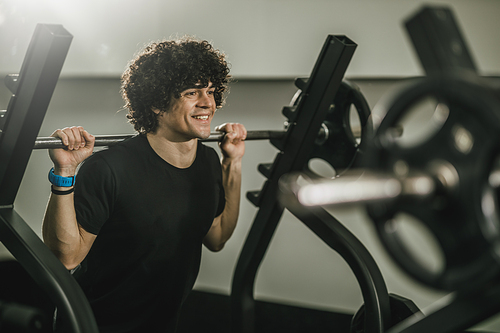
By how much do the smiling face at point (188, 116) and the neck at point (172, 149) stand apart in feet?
0.05

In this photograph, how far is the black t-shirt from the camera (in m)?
1.22

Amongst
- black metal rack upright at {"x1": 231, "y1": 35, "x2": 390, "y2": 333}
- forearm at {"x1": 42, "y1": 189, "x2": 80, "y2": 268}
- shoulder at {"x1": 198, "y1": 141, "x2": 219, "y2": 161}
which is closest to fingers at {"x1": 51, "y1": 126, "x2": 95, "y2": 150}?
forearm at {"x1": 42, "y1": 189, "x2": 80, "y2": 268}

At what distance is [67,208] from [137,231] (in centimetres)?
24

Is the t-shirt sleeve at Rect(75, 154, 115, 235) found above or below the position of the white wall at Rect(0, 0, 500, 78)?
below

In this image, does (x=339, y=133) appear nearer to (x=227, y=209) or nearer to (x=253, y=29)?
(x=227, y=209)

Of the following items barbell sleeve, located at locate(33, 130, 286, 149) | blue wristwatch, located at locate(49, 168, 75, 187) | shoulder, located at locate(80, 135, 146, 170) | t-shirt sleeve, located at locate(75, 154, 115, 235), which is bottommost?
t-shirt sleeve, located at locate(75, 154, 115, 235)

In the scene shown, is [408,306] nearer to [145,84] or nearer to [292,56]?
[145,84]

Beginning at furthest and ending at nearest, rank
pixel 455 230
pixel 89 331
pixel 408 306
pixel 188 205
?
pixel 188 205 → pixel 408 306 → pixel 89 331 → pixel 455 230

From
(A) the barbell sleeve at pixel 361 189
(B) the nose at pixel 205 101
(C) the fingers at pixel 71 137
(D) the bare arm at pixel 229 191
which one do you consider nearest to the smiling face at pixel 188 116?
(B) the nose at pixel 205 101

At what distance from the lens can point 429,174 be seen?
0.48m

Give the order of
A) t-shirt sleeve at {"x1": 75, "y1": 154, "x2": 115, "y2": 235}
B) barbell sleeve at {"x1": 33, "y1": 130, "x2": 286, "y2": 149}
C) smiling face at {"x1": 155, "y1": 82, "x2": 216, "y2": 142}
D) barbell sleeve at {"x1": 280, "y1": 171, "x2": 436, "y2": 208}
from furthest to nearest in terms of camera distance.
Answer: smiling face at {"x1": 155, "y1": 82, "x2": 216, "y2": 142} → t-shirt sleeve at {"x1": 75, "y1": 154, "x2": 115, "y2": 235} → barbell sleeve at {"x1": 33, "y1": 130, "x2": 286, "y2": 149} → barbell sleeve at {"x1": 280, "y1": 171, "x2": 436, "y2": 208}

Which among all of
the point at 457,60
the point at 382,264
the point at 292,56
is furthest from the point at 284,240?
the point at 457,60

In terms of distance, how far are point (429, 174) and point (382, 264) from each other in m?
1.74

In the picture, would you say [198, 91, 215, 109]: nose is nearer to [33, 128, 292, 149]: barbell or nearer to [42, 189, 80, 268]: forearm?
[33, 128, 292, 149]: barbell
